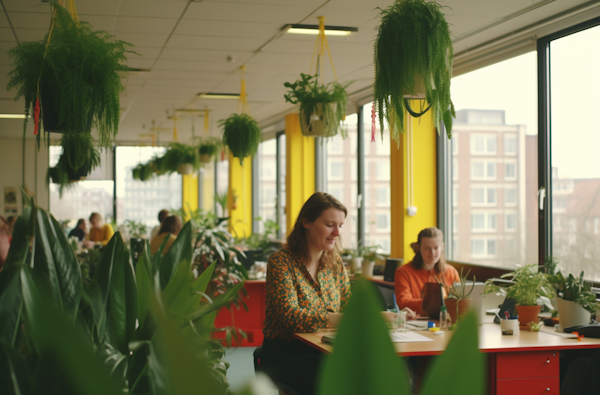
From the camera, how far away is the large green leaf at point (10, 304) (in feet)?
2.62

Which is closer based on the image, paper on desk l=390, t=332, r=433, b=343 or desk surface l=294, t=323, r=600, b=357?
desk surface l=294, t=323, r=600, b=357

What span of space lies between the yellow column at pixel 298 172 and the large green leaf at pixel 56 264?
28.5ft

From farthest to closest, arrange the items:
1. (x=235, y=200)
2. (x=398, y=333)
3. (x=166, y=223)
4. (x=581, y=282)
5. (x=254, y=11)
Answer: (x=235, y=200)
(x=166, y=223)
(x=254, y=11)
(x=581, y=282)
(x=398, y=333)

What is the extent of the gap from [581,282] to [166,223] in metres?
4.13

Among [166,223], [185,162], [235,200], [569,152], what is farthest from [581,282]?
[235,200]

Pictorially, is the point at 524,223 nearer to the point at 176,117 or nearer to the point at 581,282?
the point at 581,282

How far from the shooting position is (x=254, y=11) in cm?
462

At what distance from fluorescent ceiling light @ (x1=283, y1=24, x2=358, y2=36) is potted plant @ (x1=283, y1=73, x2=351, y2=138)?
0.52 metres

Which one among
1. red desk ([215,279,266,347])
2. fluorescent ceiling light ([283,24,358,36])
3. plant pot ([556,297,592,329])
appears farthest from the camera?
red desk ([215,279,266,347])

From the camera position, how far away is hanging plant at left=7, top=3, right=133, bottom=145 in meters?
2.81

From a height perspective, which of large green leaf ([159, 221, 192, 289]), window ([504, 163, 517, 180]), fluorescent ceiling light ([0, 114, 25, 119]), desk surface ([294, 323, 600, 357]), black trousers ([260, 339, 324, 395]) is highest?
fluorescent ceiling light ([0, 114, 25, 119])

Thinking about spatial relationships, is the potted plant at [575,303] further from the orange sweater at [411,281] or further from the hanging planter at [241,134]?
the hanging planter at [241,134]

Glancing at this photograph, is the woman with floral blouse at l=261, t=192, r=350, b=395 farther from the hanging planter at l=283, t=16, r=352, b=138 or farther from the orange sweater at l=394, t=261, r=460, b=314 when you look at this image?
the hanging planter at l=283, t=16, r=352, b=138

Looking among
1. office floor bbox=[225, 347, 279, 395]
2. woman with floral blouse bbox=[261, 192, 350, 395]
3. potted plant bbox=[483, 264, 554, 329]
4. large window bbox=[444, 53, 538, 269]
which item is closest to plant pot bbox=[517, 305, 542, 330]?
potted plant bbox=[483, 264, 554, 329]
